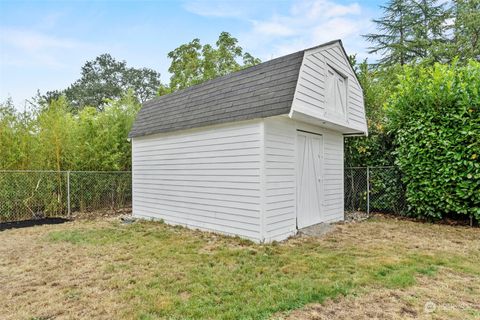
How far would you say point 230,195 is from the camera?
5.11 metres

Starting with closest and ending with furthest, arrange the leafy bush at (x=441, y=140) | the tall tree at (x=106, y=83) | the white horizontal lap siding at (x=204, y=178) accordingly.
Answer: the white horizontal lap siding at (x=204, y=178) → the leafy bush at (x=441, y=140) → the tall tree at (x=106, y=83)

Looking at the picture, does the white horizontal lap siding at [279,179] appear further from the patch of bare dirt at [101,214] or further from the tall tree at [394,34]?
the tall tree at [394,34]

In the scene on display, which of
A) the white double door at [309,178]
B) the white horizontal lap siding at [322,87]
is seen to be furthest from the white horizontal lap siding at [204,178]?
the white double door at [309,178]

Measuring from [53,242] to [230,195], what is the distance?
10.7 ft

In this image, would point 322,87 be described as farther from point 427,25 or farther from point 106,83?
point 106,83

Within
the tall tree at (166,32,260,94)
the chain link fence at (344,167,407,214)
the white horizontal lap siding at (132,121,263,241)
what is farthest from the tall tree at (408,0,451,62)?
the white horizontal lap siding at (132,121,263,241)

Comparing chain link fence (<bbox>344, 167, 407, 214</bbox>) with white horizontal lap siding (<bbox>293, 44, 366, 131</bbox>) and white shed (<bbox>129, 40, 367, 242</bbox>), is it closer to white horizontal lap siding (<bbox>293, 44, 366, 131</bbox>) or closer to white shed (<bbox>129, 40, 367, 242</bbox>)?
white shed (<bbox>129, 40, 367, 242</bbox>)

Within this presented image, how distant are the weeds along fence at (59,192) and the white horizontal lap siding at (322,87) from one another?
6074 mm

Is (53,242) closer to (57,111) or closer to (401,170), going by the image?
(57,111)

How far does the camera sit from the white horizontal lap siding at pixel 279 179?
15.3ft

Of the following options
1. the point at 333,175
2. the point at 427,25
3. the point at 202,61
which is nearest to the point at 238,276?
the point at 333,175

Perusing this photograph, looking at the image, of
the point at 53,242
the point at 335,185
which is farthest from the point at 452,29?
the point at 53,242

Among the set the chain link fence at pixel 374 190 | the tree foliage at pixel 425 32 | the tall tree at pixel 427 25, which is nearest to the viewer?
the chain link fence at pixel 374 190

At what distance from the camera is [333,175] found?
6.62 m
